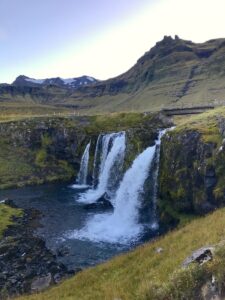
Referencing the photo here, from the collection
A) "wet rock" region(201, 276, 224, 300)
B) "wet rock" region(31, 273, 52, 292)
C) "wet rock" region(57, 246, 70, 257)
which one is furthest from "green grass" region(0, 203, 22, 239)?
"wet rock" region(201, 276, 224, 300)

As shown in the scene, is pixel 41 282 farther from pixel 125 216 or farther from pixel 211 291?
pixel 211 291

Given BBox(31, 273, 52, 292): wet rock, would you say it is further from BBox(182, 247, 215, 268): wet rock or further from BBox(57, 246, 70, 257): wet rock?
BBox(182, 247, 215, 268): wet rock

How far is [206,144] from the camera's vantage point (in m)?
47.2

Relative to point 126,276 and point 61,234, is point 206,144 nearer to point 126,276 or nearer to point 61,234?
point 61,234

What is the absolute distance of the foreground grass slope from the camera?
17.0 meters

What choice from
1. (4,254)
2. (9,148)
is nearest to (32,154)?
(9,148)

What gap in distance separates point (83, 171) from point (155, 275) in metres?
66.7

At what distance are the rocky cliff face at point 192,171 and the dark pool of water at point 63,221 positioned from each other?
650 cm

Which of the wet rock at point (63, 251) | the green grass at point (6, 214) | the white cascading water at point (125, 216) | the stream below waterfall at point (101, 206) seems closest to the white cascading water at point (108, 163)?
the stream below waterfall at point (101, 206)

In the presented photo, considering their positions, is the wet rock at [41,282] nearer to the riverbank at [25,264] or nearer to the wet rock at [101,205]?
the riverbank at [25,264]

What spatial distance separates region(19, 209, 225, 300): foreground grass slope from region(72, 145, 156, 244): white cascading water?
1860cm

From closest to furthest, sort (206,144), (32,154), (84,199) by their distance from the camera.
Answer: (206,144) < (84,199) < (32,154)

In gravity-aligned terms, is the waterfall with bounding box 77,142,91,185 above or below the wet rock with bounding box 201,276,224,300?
below

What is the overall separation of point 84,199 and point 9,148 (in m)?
35.7
